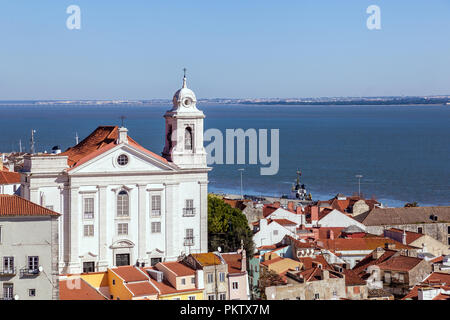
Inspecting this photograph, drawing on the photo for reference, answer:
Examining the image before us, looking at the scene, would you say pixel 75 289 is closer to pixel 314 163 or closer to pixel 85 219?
pixel 85 219

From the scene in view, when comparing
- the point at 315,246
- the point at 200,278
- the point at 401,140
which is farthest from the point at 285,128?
the point at 200,278

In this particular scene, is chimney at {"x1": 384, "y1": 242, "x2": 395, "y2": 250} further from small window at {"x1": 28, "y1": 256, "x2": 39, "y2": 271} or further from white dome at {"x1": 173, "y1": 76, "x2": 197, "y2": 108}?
small window at {"x1": 28, "y1": 256, "x2": 39, "y2": 271}

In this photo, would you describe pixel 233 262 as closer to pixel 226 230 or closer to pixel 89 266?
pixel 89 266

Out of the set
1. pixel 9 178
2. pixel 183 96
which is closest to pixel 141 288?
Result: pixel 183 96

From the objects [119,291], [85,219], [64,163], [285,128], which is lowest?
[119,291]

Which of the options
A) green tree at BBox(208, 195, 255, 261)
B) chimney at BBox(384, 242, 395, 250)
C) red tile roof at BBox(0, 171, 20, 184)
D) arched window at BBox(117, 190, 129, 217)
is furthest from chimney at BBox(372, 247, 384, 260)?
red tile roof at BBox(0, 171, 20, 184)

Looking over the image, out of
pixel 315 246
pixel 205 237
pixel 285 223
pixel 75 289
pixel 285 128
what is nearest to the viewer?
pixel 75 289
